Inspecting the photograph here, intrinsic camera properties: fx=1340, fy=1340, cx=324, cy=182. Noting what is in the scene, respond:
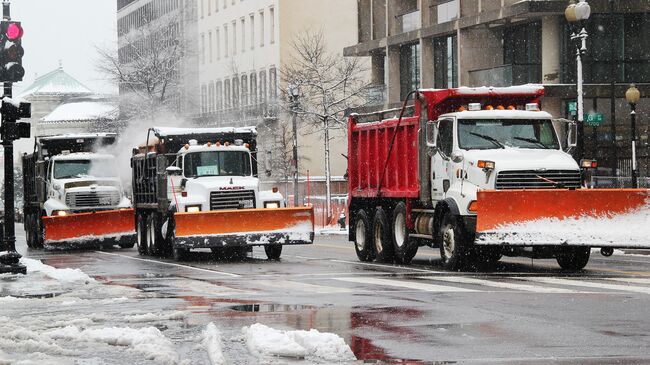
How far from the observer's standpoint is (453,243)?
2233cm

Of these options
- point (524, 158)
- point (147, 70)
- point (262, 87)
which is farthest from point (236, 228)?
Answer: point (262, 87)

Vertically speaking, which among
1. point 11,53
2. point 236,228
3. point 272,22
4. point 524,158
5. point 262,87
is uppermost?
point 272,22

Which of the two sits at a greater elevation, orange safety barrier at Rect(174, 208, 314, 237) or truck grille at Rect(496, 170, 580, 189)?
truck grille at Rect(496, 170, 580, 189)

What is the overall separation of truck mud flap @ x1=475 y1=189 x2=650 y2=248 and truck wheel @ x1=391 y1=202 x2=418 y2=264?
3.56 meters

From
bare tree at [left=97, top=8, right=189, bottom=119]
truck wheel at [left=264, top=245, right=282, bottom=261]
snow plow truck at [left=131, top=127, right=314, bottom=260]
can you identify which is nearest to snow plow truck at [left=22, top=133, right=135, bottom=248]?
snow plow truck at [left=131, top=127, right=314, bottom=260]

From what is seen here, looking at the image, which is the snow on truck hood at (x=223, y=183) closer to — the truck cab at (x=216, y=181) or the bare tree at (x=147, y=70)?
the truck cab at (x=216, y=181)

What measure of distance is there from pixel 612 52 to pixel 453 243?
99.6 ft

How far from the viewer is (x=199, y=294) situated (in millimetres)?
17969

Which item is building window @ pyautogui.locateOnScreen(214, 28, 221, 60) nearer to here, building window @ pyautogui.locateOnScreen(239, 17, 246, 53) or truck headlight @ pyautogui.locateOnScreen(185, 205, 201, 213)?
building window @ pyautogui.locateOnScreen(239, 17, 246, 53)

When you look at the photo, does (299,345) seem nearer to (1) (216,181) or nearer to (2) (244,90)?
(1) (216,181)

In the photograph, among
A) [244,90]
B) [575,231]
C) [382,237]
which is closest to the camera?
[575,231]

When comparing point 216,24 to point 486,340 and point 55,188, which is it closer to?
point 55,188

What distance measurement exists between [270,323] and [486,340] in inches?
104

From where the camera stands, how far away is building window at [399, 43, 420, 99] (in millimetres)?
62969
